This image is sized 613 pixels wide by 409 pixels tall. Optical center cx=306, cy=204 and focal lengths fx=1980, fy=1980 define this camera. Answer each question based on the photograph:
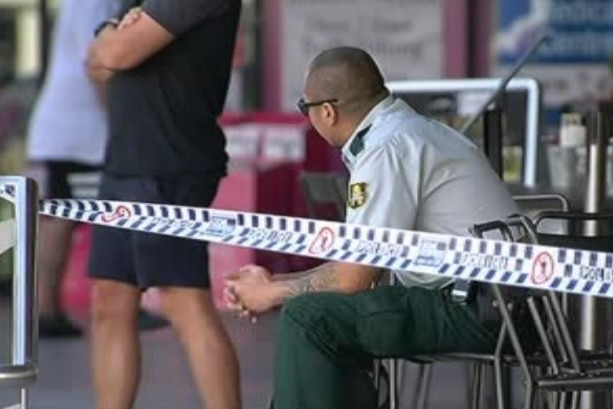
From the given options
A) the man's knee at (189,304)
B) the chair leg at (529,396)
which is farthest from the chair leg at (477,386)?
the man's knee at (189,304)

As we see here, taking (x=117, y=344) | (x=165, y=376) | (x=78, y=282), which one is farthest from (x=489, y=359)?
(x=78, y=282)

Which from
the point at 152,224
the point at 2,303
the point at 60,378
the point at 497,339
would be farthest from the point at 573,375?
the point at 2,303

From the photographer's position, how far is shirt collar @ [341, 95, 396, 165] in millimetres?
5488

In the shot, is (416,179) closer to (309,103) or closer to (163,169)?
(309,103)

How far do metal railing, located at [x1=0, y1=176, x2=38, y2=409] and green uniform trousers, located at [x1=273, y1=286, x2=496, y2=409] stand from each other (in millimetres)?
665

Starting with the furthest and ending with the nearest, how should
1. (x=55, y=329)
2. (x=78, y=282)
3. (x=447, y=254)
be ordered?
1. (x=78, y=282)
2. (x=55, y=329)
3. (x=447, y=254)

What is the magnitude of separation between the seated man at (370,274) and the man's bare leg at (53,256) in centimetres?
362

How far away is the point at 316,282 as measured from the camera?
5.48 m

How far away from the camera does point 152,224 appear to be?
5.61 metres

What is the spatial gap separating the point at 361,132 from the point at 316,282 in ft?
1.43

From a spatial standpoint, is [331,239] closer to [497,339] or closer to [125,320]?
[497,339]

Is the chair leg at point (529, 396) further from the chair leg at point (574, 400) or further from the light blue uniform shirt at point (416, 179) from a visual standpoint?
the light blue uniform shirt at point (416, 179)

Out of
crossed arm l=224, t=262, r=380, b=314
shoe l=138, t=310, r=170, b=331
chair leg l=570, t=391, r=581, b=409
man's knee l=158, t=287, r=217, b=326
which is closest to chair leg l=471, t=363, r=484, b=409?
chair leg l=570, t=391, r=581, b=409

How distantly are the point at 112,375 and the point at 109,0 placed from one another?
2.84 metres
